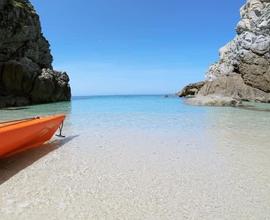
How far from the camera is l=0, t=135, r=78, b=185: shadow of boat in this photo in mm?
4965

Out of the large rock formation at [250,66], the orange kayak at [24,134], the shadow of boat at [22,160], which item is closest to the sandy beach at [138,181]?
the shadow of boat at [22,160]

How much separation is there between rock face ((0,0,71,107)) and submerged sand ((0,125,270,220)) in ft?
88.4

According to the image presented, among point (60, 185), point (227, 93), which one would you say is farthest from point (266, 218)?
point (227, 93)

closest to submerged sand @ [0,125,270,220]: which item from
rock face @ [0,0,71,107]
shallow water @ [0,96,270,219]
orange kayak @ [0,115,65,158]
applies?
shallow water @ [0,96,270,219]

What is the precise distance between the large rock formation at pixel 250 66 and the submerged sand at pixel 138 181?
28725 millimetres

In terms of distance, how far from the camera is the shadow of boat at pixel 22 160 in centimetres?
496

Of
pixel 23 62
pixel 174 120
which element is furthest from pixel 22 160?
pixel 23 62

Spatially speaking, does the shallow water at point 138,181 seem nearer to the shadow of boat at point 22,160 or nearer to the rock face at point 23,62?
the shadow of boat at point 22,160

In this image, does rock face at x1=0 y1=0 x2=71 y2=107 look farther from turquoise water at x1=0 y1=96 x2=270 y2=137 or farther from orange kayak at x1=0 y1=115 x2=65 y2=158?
orange kayak at x1=0 y1=115 x2=65 y2=158

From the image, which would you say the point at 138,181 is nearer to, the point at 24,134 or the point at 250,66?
the point at 24,134

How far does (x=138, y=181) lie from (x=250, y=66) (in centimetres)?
3736

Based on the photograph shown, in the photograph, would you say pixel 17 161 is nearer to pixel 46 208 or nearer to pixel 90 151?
pixel 90 151

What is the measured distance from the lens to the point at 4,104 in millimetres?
Answer: 30391

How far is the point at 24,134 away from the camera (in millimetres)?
5930
